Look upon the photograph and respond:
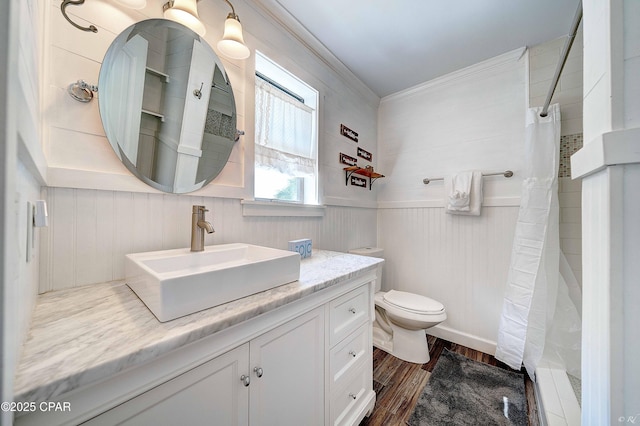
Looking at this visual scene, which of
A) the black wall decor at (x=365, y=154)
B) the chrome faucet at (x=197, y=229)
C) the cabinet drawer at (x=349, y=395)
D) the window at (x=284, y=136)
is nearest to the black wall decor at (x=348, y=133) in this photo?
the black wall decor at (x=365, y=154)

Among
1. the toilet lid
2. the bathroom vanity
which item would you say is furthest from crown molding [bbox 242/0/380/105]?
the toilet lid

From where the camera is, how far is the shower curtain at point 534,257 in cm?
151

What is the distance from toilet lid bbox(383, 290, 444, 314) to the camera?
1688 millimetres

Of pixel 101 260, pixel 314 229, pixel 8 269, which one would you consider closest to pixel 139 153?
pixel 101 260

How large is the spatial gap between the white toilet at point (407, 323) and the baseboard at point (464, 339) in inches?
13.8

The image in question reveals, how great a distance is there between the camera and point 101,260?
861mm

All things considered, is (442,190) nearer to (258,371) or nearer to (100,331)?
(258,371)

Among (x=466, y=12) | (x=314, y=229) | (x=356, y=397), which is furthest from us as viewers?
(x=314, y=229)

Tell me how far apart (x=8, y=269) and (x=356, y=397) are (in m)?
1.37

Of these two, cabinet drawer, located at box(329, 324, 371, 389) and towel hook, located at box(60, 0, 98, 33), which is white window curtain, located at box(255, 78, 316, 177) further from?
cabinet drawer, located at box(329, 324, 371, 389)

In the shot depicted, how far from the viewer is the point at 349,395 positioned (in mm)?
1136

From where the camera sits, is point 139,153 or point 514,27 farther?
point 514,27

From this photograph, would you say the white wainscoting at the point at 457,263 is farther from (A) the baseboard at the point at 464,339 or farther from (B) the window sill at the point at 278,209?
(B) the window sill at the point at 278,209

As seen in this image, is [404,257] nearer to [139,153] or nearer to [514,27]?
[514,27]
